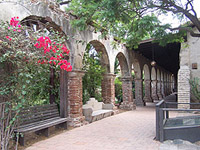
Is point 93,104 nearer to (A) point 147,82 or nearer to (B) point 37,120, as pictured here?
(B) point 37,120

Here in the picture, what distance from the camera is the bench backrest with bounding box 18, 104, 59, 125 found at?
4.62 metres

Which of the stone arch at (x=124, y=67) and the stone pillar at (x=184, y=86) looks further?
the stone arch at (x=124, y=67)

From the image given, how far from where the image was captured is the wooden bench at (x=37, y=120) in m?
4.46

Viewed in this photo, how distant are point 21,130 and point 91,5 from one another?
365 centimetres

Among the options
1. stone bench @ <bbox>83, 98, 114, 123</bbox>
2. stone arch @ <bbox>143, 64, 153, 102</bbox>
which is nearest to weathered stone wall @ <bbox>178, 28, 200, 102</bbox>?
stone bench @ <bbox>83, 98, 114, 123</bbox>

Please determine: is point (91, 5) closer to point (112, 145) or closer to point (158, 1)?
point (158, 1)

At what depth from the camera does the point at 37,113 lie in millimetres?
5176

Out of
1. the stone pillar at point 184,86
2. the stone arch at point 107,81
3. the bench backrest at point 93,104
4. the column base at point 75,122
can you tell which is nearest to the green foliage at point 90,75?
the stone arch at point 107,81

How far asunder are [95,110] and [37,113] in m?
3.91

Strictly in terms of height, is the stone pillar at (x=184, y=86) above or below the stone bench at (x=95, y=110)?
above

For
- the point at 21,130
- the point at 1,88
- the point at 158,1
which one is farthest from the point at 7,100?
the point at 158,1

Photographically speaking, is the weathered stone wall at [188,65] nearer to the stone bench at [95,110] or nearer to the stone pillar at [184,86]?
the stone pillar at [184,86]

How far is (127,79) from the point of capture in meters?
11.7

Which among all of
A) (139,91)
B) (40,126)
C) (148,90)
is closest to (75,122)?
(40,126)
